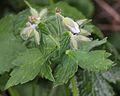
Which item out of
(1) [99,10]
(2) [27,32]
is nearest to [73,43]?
(2) [27,32]

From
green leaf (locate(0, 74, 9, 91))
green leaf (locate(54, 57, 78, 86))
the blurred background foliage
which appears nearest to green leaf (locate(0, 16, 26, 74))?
green leaf (locate(0, 74, 9, 91))

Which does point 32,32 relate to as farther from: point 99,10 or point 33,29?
point 99,10

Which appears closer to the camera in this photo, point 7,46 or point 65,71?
point 65,71

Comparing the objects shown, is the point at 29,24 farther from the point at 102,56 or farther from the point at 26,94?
the point at 26,94

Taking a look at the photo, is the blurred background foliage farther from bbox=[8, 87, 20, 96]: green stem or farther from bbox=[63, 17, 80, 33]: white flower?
bbox=[63, 17, 80, 33]: white flower

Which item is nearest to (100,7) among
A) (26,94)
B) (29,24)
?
(26,94)

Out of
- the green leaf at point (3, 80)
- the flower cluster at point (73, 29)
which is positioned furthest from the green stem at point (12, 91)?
the flower cluster at point (73, 29)

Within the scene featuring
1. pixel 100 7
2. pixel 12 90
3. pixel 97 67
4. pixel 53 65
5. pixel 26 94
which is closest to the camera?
pixel 97 67

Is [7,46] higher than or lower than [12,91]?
higher
